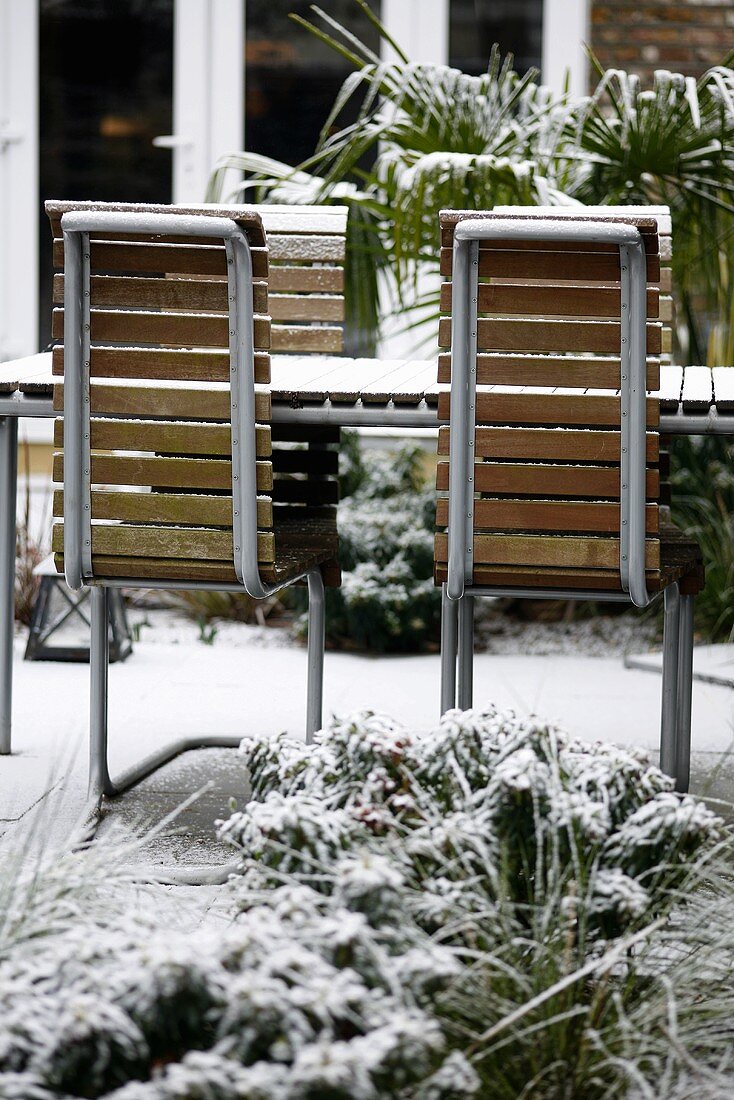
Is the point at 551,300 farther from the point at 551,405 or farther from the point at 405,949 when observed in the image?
the point at 405,949

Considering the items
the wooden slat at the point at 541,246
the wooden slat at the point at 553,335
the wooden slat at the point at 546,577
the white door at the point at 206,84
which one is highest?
the white door at the point at 206,84

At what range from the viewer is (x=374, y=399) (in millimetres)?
2750

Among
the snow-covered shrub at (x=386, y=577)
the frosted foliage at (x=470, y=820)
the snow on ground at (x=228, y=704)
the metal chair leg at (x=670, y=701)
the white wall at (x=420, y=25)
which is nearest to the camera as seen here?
the frosted foliage at (x=470, y=820)

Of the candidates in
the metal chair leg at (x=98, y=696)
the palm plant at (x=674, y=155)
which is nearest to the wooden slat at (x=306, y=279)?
the palm plant at (x=674, y=155)

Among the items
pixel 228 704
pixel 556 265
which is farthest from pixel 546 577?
pixel 228 704

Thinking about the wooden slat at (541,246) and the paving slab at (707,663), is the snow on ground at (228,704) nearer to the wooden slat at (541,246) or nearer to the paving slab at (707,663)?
the paving slab at (707,663)

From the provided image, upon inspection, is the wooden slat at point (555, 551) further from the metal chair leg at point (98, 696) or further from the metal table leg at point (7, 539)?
the metal table leg at point (7, 539)

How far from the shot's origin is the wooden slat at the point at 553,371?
8.29 feet

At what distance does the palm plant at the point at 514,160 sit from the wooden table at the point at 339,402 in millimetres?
912

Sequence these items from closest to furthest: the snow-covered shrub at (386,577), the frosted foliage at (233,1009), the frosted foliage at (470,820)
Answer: the frosted foliage at (233,1009) → the frosted foliage at (470,820) → the snow-covered shrub at (386,577)

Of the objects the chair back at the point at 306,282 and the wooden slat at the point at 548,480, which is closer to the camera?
the wooden slat at the point at 548,480

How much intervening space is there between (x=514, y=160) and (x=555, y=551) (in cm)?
230

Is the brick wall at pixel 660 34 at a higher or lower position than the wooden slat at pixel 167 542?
higher

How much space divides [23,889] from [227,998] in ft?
1.38
